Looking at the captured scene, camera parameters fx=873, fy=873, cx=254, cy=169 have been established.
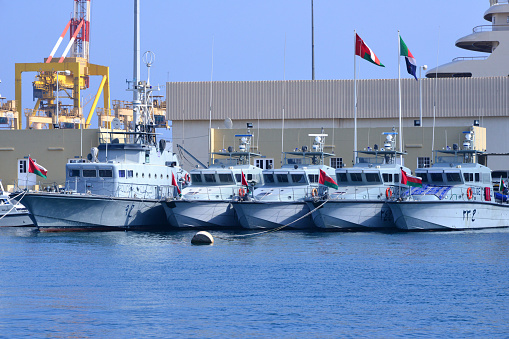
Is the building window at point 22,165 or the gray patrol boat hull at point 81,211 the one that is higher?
the building window at point 22,165

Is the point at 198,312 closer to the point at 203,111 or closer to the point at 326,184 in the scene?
the point at 326,184

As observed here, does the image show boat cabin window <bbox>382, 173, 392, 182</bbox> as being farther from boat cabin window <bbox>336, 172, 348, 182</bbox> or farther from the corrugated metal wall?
the corrugated metal wall

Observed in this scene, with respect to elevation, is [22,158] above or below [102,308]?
above

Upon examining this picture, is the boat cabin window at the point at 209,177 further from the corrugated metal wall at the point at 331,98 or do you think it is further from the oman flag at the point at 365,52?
the corrugated metal wall at the point at 331,98

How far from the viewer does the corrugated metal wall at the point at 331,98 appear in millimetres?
57281

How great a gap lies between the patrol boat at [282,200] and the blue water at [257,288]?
4.26 meters

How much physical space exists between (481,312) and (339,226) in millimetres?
19218

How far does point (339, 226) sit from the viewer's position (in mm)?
40812

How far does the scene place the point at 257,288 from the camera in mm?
24828

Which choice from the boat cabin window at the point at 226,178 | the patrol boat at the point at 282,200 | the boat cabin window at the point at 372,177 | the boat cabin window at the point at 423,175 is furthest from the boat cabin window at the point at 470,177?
the boat cabin window at the point at 226,178

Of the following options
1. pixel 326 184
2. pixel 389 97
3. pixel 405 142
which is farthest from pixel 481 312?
pixel 389 97

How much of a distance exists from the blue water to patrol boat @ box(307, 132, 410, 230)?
3431 millimetres

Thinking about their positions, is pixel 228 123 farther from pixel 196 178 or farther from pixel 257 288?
pixel 257 288

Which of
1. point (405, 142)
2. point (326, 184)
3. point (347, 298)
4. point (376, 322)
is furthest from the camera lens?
point (405, 142)
